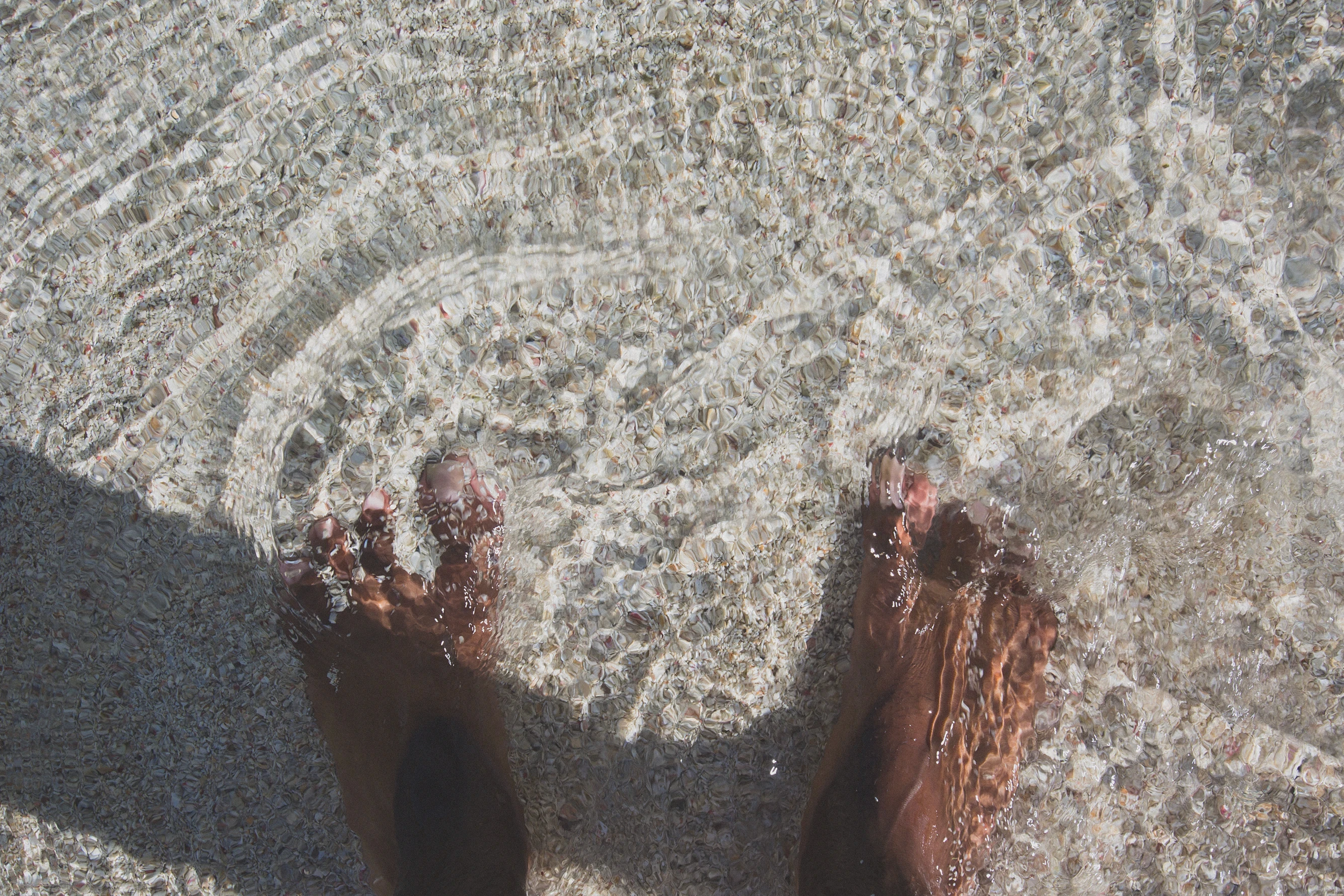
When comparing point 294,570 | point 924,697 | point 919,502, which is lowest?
point 924,697

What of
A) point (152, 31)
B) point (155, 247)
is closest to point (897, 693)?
point (155, 247)

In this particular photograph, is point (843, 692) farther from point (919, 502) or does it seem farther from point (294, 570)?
point (294, 570)

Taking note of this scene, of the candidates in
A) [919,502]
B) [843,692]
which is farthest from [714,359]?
[843,692]

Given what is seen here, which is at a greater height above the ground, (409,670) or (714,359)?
(714,359)

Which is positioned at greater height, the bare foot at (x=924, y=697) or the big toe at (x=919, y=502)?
the big toe at (x=919, y=502)

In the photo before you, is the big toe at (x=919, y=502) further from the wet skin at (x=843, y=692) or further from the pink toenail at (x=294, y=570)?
the pink toenail at (x=294, y=570)

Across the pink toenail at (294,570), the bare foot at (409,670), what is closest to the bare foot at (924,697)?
the bare foot at (409,670)
